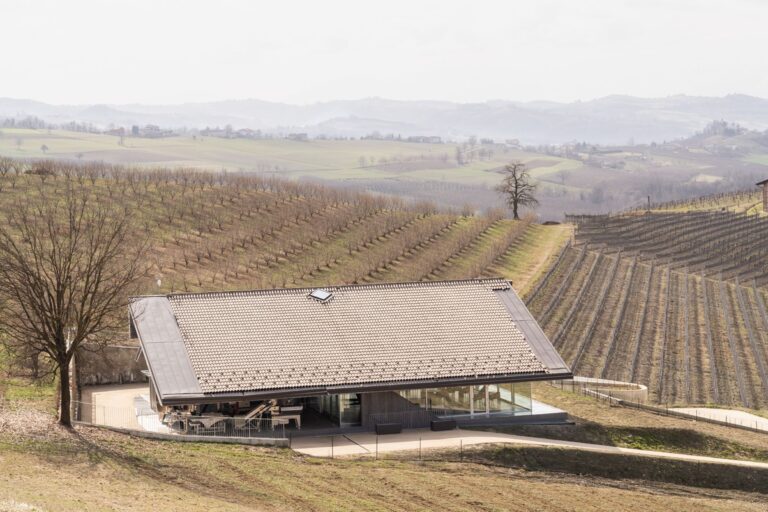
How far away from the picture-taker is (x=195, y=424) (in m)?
38.0

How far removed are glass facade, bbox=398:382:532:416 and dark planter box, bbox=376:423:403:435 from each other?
1.31m

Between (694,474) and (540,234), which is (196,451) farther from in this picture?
(540,234)

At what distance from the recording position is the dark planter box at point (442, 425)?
40875mm

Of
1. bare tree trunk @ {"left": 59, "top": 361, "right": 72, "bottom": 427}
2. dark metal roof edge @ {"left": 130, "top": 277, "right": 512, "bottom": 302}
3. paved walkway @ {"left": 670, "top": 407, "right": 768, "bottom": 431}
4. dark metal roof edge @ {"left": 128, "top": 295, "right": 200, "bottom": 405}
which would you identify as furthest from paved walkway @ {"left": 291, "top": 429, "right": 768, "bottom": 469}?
paved walkway @ {"left": 670, "top": 407, "right": 768, "bottom": 431}

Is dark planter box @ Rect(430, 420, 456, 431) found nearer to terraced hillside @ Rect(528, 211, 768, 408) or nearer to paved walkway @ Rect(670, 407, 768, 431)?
paved walkway @ Rect(670, 407, 768, 431)

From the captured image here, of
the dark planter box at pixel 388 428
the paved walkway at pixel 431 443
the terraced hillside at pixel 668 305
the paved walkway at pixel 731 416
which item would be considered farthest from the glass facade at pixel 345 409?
the terraced hillside at pixel 668 305

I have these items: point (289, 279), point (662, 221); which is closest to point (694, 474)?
point (289, 279)

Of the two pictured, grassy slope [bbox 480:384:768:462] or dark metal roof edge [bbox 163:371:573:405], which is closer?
dark metal roof edge [bbox 163:371:573:405]

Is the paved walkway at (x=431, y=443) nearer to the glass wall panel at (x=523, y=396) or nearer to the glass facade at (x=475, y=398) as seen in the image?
the glass facade at (x=475, y=398)

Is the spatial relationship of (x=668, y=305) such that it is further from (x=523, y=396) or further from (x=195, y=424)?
(x=195, y=424)

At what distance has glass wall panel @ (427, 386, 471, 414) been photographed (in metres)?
41.5

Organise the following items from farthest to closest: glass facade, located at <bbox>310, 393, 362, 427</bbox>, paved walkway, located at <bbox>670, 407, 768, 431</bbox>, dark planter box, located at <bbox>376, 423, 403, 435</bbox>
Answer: paved walkway, located at <bbox>670, 407, 768, 431</bbox> < glass facade, located at <bbox>310, 393, 362, 427</bbox> < dark planter box, located at <bbox>376, 423, 403, 435</bbox>

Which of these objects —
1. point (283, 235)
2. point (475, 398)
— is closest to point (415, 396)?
point (475, 398)

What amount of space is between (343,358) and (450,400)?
459cm
